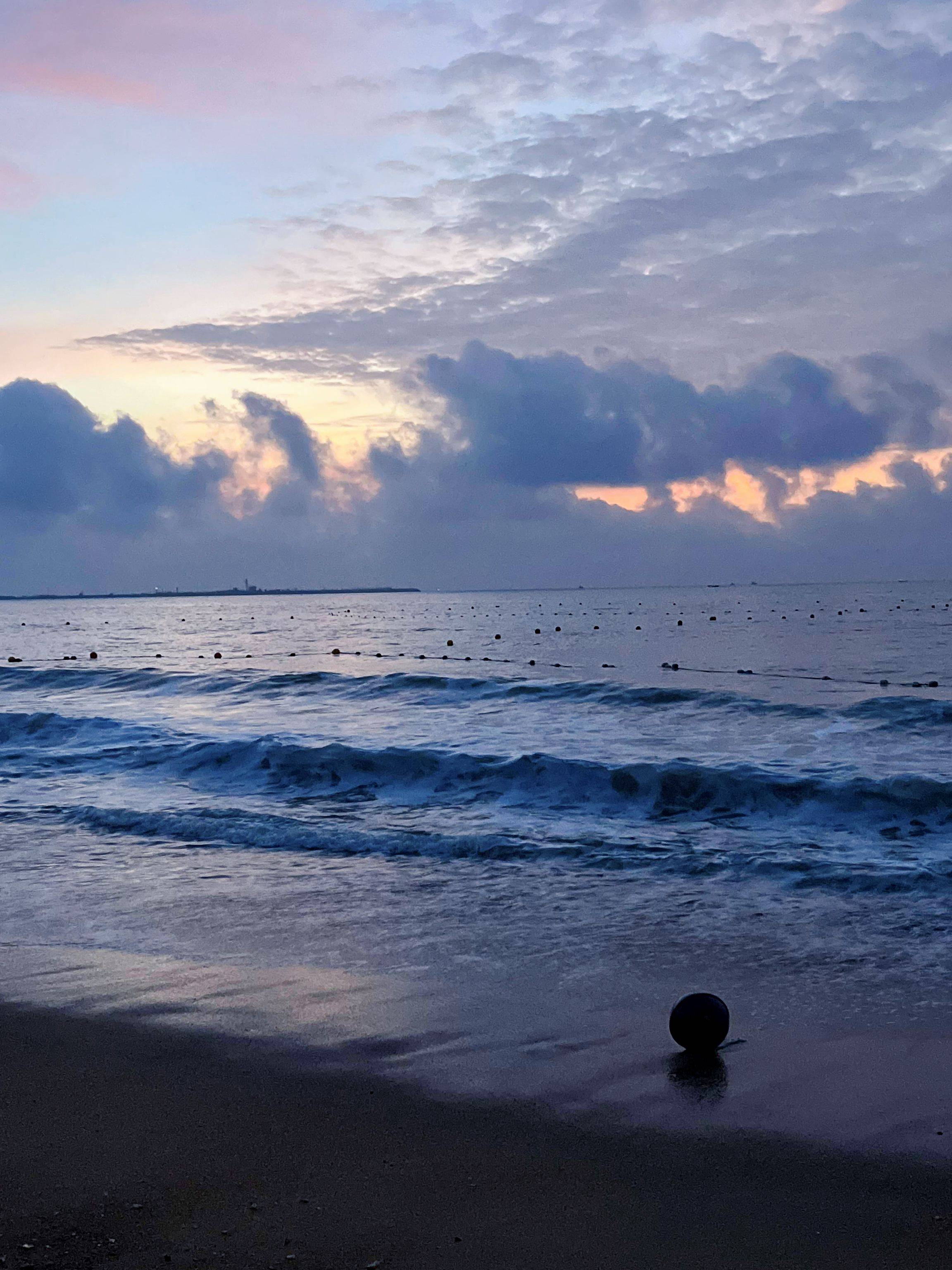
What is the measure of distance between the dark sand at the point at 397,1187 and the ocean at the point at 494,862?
0.58 metres

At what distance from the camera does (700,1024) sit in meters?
5.71

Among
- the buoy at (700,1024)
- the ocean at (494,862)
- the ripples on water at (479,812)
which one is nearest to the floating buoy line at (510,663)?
the ripples on water at (479,812)

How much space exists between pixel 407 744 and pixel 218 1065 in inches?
529

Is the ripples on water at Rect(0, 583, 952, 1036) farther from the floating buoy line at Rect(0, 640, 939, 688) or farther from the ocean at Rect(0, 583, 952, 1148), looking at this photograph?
the floating buoy line at Rect(0, 640, 939, 688)

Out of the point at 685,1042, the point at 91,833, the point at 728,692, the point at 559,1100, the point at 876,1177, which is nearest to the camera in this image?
the point at 876,1177

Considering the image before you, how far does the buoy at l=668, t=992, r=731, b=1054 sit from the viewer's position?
5715mm

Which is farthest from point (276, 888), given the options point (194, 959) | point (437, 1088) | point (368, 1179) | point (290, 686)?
point (290, 686)

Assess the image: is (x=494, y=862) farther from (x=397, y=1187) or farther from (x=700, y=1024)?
(x=397, y=1187)

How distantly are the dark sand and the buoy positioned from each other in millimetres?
903

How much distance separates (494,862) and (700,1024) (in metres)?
5.57

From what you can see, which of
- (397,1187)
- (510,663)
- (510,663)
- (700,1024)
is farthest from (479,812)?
(510,663)

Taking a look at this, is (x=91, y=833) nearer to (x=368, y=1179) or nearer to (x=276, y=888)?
(x=276, y=888)

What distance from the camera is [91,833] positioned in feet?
41.3

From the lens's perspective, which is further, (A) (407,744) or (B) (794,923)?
(A) (407,744)
